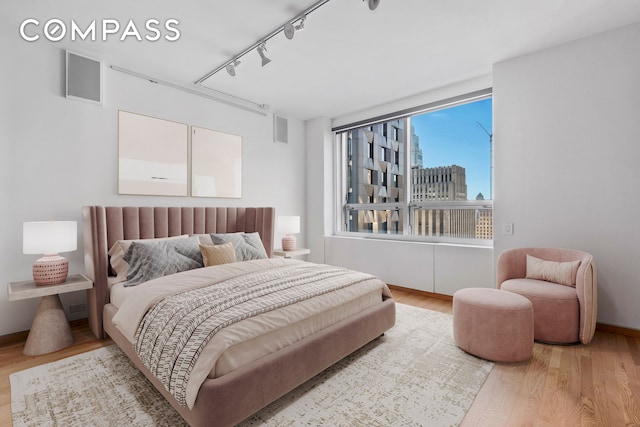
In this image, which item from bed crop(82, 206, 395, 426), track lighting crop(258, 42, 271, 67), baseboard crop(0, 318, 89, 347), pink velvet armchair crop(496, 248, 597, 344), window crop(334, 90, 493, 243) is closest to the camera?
bed crop(82, 206, 395, 426)

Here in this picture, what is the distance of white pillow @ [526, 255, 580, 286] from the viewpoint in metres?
2.66

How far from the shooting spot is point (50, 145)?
112 inches

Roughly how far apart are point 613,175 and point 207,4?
152 inches

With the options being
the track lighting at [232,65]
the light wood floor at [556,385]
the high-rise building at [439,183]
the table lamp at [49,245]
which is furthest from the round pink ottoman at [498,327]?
the table lamp at [49,245]

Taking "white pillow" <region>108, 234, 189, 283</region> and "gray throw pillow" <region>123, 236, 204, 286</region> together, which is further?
"white pillow" <region>108, 234, 189, 283</region>

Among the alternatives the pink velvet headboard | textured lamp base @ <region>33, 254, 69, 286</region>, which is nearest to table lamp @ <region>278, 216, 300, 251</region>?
the pink velvet headboard

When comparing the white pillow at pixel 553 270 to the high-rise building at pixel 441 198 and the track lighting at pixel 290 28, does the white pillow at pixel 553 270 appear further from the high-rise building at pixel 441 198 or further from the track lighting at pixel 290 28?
the track lighting at pixel 290 28

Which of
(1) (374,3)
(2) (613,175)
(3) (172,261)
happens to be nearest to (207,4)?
(1) (374,3)

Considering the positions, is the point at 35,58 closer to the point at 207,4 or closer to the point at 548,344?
the point at 207,4

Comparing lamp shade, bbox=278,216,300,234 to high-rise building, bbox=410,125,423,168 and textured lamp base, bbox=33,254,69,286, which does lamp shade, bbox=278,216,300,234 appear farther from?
textured lamp base, bbox=33,254,69,286

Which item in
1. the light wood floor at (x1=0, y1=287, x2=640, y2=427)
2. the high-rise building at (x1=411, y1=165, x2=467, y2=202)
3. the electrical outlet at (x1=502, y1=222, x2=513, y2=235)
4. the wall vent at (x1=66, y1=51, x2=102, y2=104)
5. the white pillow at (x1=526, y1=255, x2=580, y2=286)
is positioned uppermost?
the wall vent at (x1=66, y1=51, x2=102, y2=104)

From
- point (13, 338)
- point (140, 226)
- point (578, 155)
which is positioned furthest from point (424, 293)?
point (13, 338)

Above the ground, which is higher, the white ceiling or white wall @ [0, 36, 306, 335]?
the white ceiling

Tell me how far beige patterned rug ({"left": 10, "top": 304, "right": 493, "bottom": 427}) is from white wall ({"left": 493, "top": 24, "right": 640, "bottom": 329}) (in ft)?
5.50
